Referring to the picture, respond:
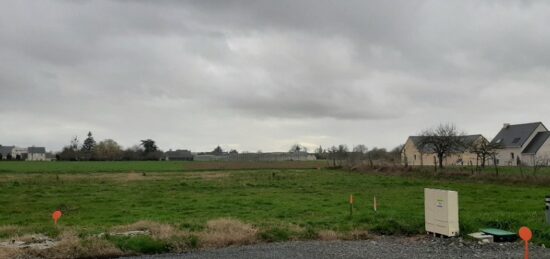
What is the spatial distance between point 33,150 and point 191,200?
196 m

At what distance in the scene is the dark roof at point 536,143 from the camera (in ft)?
241

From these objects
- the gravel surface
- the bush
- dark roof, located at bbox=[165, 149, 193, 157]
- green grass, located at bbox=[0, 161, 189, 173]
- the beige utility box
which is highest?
dark roof, located at bbox=[165, 149, 193, 157]

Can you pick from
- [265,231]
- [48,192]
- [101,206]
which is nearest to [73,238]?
[265,231]

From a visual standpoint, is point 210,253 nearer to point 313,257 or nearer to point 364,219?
point 313,257

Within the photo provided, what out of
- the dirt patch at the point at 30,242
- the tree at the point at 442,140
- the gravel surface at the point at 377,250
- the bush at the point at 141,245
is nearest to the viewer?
the gravel surface at the point at 377,250

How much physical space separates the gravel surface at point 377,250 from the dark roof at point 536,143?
69.1 m

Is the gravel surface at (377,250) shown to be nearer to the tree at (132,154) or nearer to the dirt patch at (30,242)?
the dirt patch at (30,242)

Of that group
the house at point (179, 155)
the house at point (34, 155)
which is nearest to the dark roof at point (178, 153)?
the house at point (179, 155)

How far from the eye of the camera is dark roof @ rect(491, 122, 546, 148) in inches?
3004

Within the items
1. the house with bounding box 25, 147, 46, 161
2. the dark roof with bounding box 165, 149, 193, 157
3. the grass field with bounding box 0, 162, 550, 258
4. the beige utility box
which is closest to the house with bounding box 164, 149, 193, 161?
the dark roof with bounding box 165, 149, 193, 157

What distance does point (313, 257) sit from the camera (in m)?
10.6

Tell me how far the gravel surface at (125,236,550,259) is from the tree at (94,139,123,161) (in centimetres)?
14702

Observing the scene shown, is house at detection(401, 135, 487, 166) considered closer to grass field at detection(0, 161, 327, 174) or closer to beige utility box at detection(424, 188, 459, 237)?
grass field at detection(0, 161, 327, 174)

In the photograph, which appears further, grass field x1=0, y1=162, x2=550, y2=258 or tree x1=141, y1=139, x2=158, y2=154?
tree x1=141, y1=139, x2=158, y2=154
